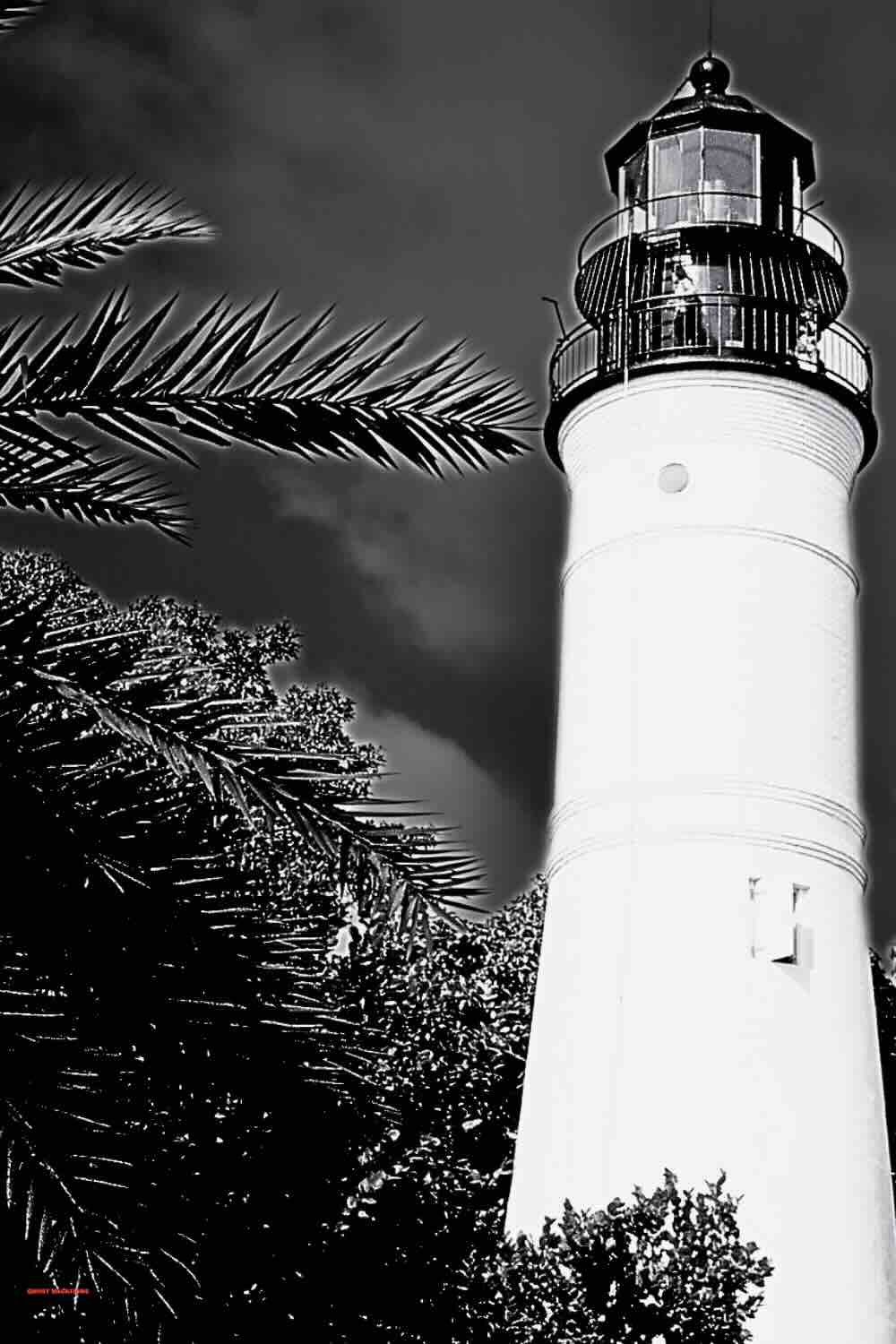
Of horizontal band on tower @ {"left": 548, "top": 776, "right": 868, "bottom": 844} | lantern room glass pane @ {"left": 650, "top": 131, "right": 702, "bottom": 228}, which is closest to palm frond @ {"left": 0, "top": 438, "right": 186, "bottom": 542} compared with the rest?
horizontal band on tower @ {"left": 548, "top": 776, "right": 868, "bottom": 844}

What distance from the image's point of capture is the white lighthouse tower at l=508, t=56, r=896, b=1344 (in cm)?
1898

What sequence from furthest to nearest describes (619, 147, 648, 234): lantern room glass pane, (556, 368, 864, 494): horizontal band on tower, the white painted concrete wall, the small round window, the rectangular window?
(619, 147, 648, 234): lantern room glass pane < (556, 368, 864, 494): horizontal band on tower < the small round window < the rectangular window < the white painted concrete wall

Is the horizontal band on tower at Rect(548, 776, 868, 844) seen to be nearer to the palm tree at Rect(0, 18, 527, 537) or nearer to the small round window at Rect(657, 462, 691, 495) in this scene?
the small round window at Rect(657, 462, 691, 495)

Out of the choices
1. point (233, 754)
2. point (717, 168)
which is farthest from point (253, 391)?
point (717, 168)

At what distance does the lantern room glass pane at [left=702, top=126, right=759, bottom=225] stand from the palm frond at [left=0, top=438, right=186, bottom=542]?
1536 cm

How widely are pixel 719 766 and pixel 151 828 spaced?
12.9 m

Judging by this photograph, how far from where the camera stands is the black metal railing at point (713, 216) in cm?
2252

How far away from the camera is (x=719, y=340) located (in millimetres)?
21719

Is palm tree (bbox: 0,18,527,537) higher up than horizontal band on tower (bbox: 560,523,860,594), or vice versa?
horizontal band on tower (bbox: 560,523,860,594)

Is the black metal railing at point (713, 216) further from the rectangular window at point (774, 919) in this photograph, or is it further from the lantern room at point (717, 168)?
the rectangular window at point (774, 919)

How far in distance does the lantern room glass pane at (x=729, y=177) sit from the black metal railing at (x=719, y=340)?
1.00 metres

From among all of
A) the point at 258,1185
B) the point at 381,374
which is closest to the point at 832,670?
the point at 258,1185

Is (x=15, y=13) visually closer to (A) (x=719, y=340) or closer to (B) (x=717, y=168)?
(A) (x=719, y=340)

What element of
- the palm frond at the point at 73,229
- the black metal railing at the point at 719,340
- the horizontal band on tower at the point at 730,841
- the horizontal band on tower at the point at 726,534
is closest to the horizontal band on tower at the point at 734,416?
the black metal railing at the point at 719,340
